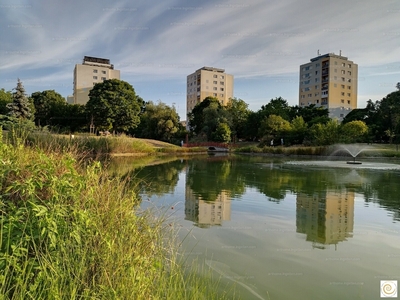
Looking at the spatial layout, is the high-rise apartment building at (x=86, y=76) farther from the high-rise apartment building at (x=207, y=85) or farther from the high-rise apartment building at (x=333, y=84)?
the high-rise apartment building at (x=333, y=84)

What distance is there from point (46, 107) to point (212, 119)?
20795 millimetres

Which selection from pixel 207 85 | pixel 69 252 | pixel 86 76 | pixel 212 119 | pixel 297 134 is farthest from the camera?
pixel 207 85

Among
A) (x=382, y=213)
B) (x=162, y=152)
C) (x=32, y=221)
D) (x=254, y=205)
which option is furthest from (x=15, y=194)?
(x=162, y=152)

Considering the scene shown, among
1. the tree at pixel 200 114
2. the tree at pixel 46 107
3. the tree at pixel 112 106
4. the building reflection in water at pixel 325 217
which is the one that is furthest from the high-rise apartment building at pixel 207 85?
the building reflection in water at pixel 325 217

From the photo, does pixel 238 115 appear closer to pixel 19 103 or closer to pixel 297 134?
pixel 297 134

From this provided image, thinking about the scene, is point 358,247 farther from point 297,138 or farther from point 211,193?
point 297,138

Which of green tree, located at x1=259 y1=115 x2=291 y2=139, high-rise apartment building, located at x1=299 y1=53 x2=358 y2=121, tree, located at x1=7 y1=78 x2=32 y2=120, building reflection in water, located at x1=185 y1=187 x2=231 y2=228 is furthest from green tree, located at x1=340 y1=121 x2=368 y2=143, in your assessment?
tree, located at x1=7 y1=78 x2=32 y2=120

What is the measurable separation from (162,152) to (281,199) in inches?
793

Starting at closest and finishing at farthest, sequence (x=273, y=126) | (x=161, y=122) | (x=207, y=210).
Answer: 1. (x=207, y=210)
2. (x=273, y=126)
3. (x=161, y=122)

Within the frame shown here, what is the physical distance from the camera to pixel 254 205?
581 centimetres

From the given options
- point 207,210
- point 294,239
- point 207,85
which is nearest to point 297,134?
point 207,210

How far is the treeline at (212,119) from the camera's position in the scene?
84.9 feet

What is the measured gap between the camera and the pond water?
8.83 ft

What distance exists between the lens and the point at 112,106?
3083 cm
